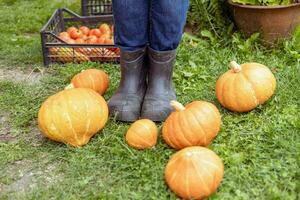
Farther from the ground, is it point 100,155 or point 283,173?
point 283,173

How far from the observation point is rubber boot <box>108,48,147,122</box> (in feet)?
8.26

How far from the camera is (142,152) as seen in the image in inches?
87.4

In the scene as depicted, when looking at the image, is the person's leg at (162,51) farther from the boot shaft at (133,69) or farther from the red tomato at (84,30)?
the red tomato at (84,30)

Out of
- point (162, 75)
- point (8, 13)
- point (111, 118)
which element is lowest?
point (8, 13)

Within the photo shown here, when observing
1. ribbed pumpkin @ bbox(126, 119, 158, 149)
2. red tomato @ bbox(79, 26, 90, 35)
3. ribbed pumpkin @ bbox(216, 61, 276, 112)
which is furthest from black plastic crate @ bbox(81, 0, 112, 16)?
ribbed pumpkin @ bbox(126, 119, 158, 149)

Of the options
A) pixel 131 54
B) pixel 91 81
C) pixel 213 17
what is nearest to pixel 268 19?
pixel 213 17

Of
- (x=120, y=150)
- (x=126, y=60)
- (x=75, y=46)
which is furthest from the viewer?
(x=75, y=46)

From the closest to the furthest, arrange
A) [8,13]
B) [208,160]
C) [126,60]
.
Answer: [208,160] → [126,60] → [8,13]

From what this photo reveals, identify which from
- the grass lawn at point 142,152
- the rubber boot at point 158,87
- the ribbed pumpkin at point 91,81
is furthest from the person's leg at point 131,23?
the grass lawn at point 142,152

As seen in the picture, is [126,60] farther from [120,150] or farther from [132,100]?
[120,150]

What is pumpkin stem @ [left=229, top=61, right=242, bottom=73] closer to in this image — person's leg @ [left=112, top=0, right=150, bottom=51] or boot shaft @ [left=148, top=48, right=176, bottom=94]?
boot shaft @ [left=148, top=48, right=176, bottom=94]

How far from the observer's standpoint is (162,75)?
2543mm

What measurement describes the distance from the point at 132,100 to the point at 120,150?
1.31 ft

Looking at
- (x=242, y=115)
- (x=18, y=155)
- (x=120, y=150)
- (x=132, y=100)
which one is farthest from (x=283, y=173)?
(x=18, y=155)
